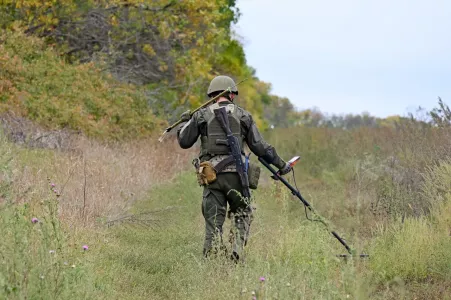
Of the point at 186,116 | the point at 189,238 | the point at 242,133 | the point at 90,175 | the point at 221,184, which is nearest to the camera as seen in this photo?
the point at 221,184

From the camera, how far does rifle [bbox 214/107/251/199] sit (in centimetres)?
852

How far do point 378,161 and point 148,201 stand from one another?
5281 millimetres

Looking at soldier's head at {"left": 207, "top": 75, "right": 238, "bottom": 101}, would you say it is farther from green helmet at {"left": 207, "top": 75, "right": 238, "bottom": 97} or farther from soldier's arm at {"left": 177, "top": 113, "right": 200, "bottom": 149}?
soldier's arm at {"left": 177, "top": 113, "right": 200, "bottom": 149}

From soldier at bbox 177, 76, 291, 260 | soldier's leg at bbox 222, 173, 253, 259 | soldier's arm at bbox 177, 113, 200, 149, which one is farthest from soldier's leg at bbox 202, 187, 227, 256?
soldier's arm at bbox 177, 113, 200, 149

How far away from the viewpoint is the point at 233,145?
8.53 metres

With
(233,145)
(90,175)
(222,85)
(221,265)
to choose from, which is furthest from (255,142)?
(90,175)

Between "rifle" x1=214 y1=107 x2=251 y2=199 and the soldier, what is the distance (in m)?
0.05

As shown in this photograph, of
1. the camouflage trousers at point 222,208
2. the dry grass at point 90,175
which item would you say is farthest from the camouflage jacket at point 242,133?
the dry grass at point 90,175

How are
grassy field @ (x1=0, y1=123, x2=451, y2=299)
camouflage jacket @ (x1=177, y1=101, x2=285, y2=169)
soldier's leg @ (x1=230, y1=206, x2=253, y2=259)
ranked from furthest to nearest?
camouflage jacket @ (x1=177, y1=101, x2=285, y2=169) < soldier's leg @ (x1=230, y1=206, x2=253, y2=259) < grassy field @ (x1=0, y1=123, x2=451, y2=299)

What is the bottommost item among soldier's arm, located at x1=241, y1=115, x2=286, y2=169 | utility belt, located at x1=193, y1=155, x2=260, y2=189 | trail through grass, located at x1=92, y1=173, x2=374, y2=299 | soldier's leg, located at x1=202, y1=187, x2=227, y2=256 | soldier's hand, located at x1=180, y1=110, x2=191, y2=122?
trail through grass, located at x1=92, y1=173, x2=374, y2=299

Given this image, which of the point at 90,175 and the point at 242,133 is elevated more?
the point at 90,175

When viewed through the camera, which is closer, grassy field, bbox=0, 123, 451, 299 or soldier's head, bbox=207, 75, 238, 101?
grassy field, bbox=0, 123, 451, 299

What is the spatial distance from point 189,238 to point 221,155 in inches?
94.2

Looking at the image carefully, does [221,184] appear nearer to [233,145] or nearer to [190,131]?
[233,145]
